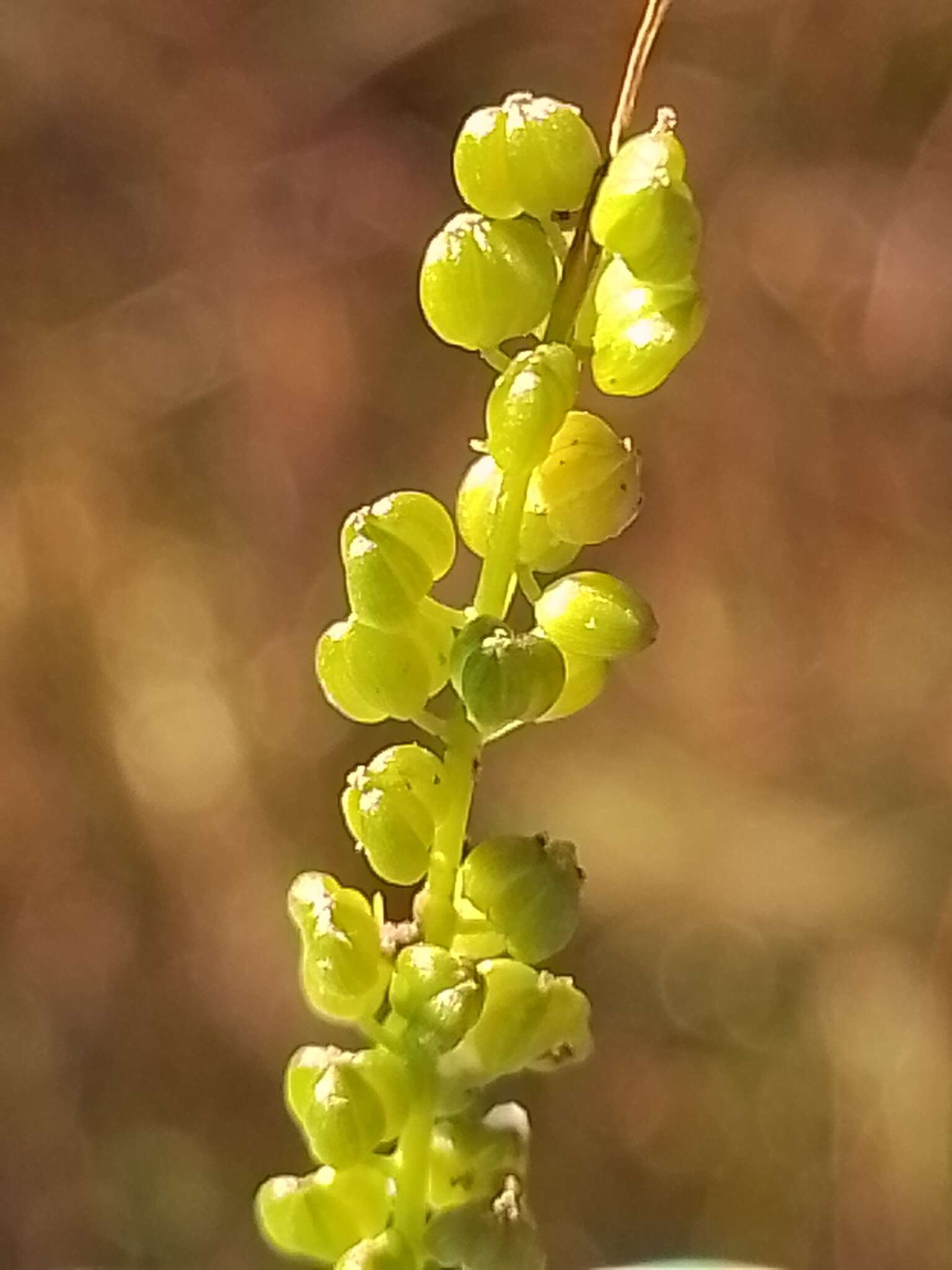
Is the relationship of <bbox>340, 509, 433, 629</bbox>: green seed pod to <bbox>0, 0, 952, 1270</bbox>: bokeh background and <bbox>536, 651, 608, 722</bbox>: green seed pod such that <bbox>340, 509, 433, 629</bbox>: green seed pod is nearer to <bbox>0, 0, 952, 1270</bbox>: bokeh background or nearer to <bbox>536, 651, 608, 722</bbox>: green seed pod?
<bbox>536, 651, 608, 722</bbox>: green seed pod

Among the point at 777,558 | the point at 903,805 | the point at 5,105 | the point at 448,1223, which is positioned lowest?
the point at 448,1223

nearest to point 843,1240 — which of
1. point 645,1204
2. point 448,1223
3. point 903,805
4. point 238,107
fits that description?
point 645,1204

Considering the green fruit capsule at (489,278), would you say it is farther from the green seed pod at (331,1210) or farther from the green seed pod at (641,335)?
the green seed pod at (331,1210)

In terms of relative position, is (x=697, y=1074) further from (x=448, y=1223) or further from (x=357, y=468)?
(x=448, y=1223)

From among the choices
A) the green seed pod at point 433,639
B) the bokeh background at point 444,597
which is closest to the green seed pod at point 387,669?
the green seed pod at point 433,639

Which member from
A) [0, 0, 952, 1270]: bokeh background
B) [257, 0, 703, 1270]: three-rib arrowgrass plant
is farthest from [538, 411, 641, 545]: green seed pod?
[0, 0, 952, 1270]: bokeh background
